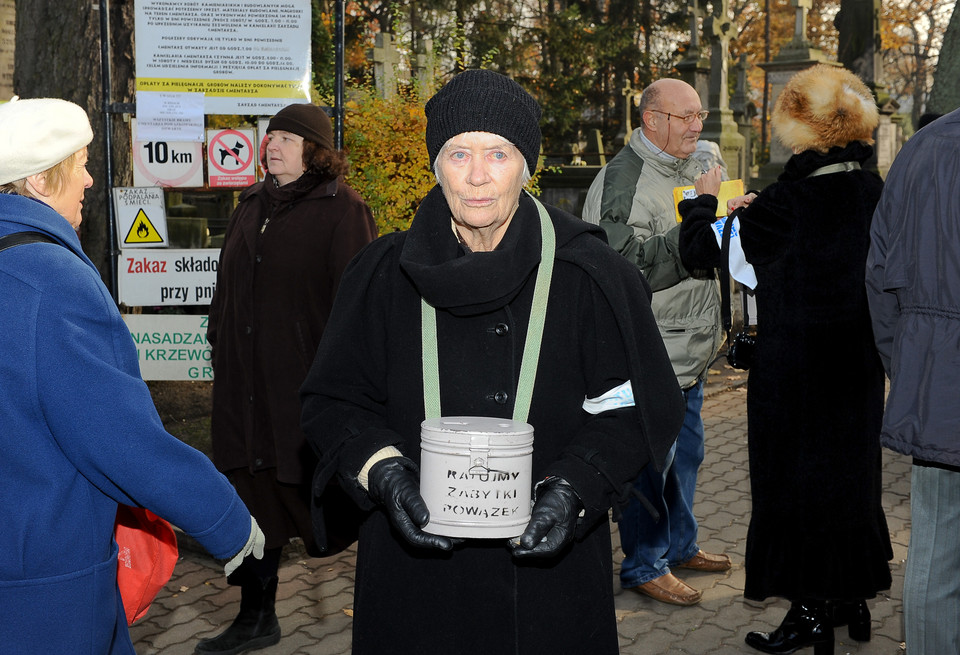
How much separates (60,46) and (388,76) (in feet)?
18.0

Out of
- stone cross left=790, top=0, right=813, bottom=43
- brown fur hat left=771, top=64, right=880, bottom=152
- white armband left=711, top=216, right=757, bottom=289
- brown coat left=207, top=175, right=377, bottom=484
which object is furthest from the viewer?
stone cross left=790, top=0, right=813, bottom=43

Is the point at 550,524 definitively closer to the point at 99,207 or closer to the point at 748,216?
the point at 748,216

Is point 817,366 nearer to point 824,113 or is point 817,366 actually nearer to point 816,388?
point 816,388

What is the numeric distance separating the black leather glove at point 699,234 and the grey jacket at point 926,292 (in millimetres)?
966

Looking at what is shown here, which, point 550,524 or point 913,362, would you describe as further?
point 913,362

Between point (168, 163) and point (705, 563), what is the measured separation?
144 inches

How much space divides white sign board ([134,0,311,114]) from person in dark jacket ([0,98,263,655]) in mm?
3593

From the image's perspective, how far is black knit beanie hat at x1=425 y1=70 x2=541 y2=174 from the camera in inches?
94.7

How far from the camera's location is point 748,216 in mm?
4129

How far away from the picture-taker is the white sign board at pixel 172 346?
6.13 metres

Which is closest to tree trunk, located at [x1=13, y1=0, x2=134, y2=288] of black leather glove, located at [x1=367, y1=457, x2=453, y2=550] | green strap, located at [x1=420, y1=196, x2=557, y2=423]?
green strap, located at [x1=420, y1=196, x2=557, y2=423]

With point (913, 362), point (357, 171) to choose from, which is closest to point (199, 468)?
point (913, 362)

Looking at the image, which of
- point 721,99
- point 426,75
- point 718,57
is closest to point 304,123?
point 426,75

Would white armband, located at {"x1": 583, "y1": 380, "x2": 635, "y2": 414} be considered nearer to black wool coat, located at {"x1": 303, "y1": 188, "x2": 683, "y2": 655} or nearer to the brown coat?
black wool coat, located at {"x1": 303, "y1": 188, "x2": 683, "y2": 655}
